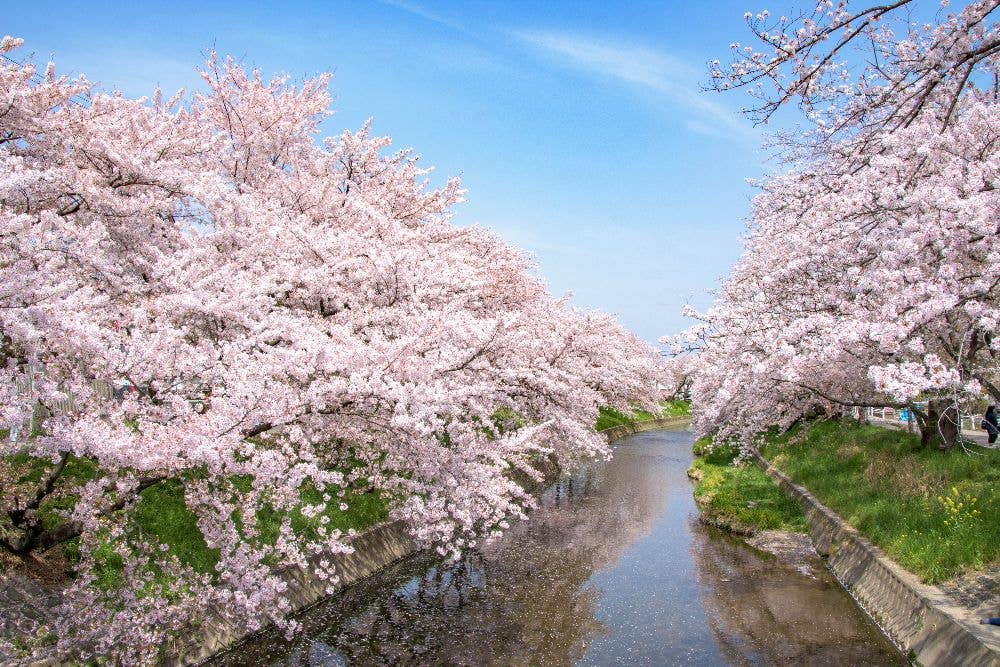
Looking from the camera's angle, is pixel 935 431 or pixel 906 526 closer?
pixel 906 526

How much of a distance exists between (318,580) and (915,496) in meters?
11.8

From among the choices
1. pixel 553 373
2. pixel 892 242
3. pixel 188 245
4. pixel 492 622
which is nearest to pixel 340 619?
pixel 492 622

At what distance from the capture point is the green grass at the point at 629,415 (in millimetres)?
49659

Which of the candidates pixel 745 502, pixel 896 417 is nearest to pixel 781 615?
pixel 745 502

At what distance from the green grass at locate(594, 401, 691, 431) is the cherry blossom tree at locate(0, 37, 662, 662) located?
2383cm

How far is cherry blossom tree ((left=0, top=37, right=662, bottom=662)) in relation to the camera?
7590mm

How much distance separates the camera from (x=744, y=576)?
14.6 m

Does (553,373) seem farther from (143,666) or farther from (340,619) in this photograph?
(143,666)

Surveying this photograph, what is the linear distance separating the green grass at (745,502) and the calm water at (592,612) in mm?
902

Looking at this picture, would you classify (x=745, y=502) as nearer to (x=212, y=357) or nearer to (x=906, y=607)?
(x=906, y=607)

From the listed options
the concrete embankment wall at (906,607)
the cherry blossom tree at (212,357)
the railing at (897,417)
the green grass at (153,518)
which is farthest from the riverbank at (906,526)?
the railing at (897,417)

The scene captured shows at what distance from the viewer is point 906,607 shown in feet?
34.6

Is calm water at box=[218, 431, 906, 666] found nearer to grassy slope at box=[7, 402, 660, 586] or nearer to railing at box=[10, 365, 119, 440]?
grassy slope at box=[7, 402, 660, 586]

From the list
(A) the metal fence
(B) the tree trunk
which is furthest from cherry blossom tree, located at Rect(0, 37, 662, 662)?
(A) the metal fence
